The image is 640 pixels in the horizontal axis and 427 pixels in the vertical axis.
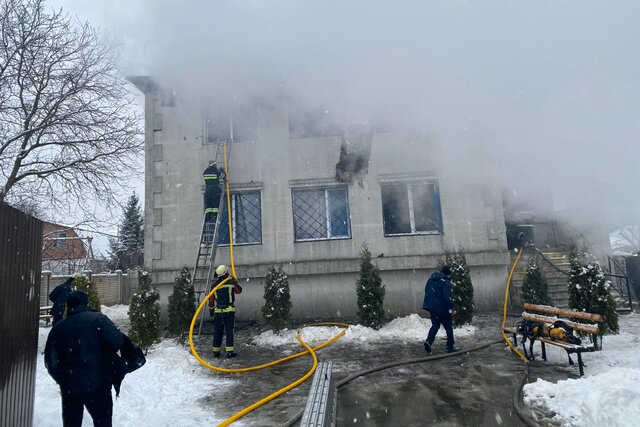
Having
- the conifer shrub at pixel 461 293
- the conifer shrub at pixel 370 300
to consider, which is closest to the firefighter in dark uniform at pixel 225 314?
the conifer shrub at pixel 370 300

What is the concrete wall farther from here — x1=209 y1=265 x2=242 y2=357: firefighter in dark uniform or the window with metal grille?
x1=209 y1=265 x2=242 y2=357: firefighter in dark uniform

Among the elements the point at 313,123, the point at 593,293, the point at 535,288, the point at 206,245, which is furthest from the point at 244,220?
the point at 593,293

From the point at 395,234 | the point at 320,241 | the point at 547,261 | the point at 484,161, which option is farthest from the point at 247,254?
the point at 547,261

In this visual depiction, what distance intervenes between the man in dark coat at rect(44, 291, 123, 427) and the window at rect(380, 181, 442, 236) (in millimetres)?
7611

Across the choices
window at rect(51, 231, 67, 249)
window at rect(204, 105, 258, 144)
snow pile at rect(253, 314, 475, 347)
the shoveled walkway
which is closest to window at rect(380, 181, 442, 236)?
snow pile at rect(253, 314, 475, 347)

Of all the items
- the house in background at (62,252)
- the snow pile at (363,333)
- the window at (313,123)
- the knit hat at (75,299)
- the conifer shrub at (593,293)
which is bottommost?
the snow pile at (363,333)

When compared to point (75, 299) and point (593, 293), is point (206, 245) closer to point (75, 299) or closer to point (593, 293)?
point (75, 299)

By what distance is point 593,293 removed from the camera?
245 inches

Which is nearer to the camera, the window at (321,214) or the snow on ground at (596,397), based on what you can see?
the snow on ground at (596,397)

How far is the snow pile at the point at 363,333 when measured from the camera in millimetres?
7820

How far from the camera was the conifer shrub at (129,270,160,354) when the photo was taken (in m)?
6.71

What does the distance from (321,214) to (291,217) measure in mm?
752

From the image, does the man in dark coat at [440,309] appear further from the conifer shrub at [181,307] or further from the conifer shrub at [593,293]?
the conifer shrub at [181,307]

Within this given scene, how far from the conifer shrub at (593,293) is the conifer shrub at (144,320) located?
22.2 ft
